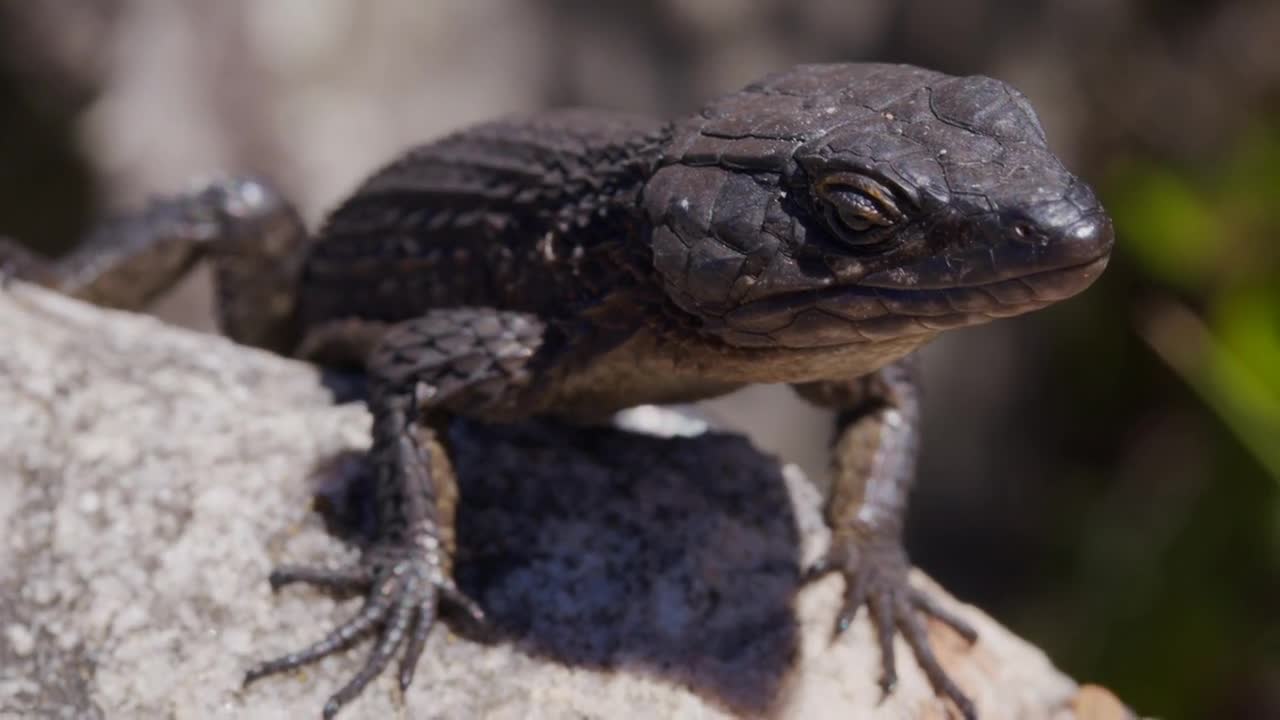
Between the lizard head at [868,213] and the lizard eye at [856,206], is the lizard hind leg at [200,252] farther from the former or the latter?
the lizard eye at [856,206]

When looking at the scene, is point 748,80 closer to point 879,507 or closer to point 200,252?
point 200,252

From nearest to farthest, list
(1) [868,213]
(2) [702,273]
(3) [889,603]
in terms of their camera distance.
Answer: (1) [868,213], (2) [702,273], (3) [889,603]

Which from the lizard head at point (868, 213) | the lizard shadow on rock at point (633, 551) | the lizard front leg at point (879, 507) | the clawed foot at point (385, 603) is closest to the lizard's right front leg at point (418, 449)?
the clawed foot at point (385, 603)

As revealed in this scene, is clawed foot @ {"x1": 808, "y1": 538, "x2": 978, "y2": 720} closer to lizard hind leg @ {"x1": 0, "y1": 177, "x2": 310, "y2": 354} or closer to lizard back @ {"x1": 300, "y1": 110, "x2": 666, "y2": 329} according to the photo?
lizard back @ {"x1": 300, "y1": 110, "x2": 666, "y2": 329}

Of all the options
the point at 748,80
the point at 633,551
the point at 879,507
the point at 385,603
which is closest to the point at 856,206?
the point at 633,551

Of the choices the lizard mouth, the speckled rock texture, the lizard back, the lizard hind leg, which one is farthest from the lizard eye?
the lizard hind leg
